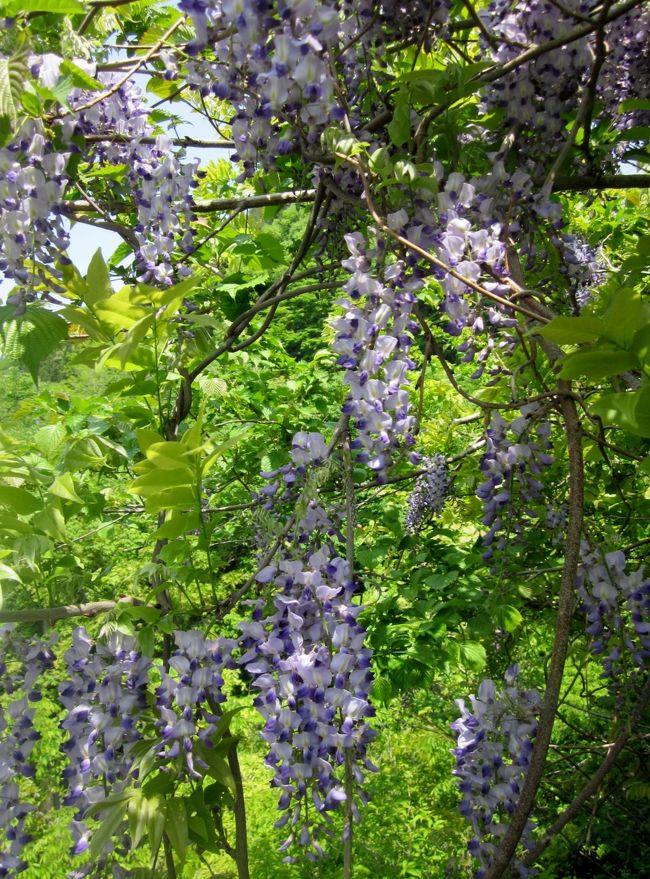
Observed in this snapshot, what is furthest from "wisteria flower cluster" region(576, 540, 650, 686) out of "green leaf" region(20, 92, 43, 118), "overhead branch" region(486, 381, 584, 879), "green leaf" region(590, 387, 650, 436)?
"green leaf" region(20, 92, 43, 118)

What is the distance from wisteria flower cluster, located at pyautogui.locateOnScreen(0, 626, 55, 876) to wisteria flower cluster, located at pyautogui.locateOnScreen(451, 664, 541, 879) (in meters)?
0.71

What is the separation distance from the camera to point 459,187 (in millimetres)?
1137

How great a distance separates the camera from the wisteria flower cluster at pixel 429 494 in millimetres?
2049

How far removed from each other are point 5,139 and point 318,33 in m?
0.49

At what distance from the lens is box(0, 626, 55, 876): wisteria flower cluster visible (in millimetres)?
1330

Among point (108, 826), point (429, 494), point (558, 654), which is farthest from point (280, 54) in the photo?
point (429, 494)

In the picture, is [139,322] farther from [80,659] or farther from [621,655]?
[621,655]

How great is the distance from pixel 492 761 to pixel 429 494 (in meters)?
0.94

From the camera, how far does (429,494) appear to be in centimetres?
206

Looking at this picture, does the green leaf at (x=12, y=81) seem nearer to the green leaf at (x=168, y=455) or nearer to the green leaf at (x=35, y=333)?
the green leaf at (x=35, y=333)

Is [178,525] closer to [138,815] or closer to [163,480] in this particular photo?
[163,480]

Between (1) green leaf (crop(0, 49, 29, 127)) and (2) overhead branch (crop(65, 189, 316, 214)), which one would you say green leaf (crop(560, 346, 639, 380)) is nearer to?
(1) green leaf (crop(0, 49, 29, 127))

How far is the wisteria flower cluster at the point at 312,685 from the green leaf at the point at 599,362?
16.8 inches

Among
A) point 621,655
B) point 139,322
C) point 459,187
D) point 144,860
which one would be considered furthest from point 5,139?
point 144,860
